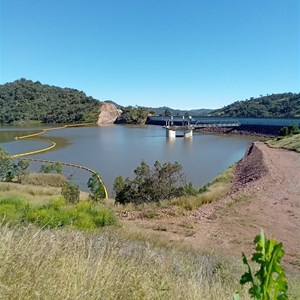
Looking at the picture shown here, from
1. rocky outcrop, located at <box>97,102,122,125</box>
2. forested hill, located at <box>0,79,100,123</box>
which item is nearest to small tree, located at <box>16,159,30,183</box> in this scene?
rocky outcrop, located at <box>97,102,122,125</box>

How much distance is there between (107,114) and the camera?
124 m

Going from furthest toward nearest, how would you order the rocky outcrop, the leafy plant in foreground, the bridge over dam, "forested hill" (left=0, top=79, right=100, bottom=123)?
the rocky outcrop, "forested hill" (left=0, top=79, right=100, bottom=123), the bridge over dam, the leafy plant in foreground

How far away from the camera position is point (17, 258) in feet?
6.60

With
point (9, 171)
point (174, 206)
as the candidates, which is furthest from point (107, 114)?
point (174, 206)

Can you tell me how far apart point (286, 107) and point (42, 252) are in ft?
363

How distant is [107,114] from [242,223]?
117 m

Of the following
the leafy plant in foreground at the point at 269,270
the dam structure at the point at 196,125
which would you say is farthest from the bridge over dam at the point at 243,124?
the leafy plant in foreground at the point at 269,270

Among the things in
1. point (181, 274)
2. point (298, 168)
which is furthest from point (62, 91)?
point (181, 274)

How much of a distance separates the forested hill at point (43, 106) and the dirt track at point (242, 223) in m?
110

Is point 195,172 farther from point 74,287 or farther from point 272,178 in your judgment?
point 74,287

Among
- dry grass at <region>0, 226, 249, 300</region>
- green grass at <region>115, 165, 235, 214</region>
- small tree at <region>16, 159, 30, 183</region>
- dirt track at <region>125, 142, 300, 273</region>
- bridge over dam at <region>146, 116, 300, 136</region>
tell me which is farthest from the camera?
bridge over dam at <region>146, 116, 300, 136</region>

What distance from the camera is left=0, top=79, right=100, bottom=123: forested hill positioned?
393 feet

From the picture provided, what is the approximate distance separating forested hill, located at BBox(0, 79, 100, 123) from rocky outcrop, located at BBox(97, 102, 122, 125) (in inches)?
74.0

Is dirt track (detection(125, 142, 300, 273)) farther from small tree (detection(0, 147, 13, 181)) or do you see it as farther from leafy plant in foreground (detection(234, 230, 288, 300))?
small tree (detection(0, 147, 13, 181))
